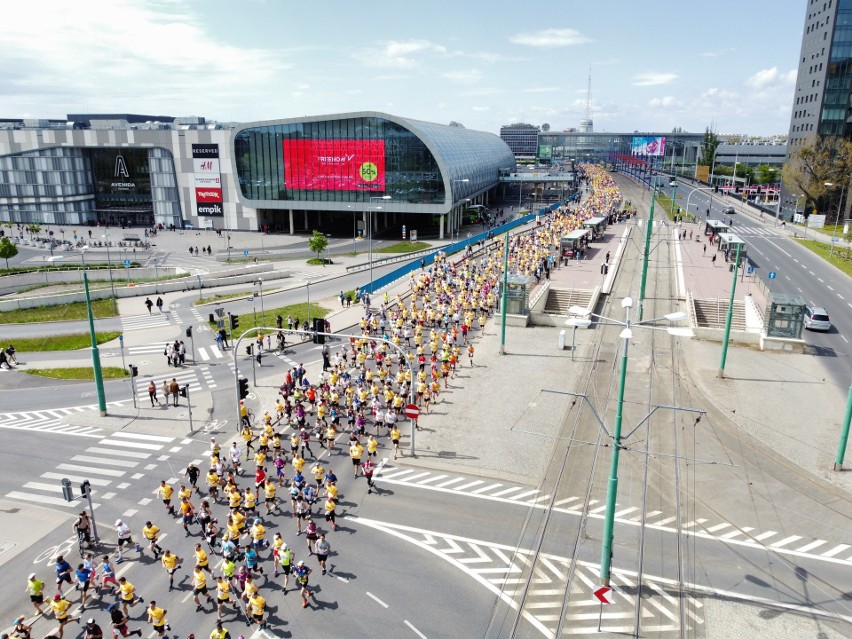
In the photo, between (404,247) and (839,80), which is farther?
(839,80)

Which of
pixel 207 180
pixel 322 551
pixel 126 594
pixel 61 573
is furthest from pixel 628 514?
pixel 207 180

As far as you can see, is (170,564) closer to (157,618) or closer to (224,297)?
(157,618)

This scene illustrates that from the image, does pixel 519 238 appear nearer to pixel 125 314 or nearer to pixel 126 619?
pixel 125 314

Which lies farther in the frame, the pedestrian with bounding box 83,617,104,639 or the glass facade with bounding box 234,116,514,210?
the glass facade with bounding box 234,116,514,210

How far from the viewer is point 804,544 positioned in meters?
18.4

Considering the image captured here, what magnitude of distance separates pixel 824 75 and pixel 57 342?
345 ft

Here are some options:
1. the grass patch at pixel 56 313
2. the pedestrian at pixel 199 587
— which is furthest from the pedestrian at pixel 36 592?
the grass patch at pixel 56 313

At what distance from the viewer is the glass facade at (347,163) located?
79500mm

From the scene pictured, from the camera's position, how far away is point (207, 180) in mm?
93062

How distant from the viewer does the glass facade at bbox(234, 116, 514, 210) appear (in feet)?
261

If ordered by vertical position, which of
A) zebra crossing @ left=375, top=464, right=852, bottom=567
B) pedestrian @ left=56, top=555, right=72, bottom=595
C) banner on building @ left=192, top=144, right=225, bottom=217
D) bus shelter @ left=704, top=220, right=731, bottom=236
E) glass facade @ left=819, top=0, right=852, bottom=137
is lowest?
zebra crossing @ left=375, top=464, right=852, bottom=567

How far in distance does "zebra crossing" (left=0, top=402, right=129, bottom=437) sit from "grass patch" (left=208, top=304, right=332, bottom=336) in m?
14.2

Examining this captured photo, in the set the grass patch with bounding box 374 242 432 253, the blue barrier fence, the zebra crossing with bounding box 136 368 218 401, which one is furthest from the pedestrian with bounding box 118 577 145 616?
the grass patch with bounding box 374 242 432 253

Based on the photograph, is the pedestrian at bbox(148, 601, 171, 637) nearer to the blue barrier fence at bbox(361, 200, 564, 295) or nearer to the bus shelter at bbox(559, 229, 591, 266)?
the blue barrier fence at bbox(361, 200, 564, 295)
